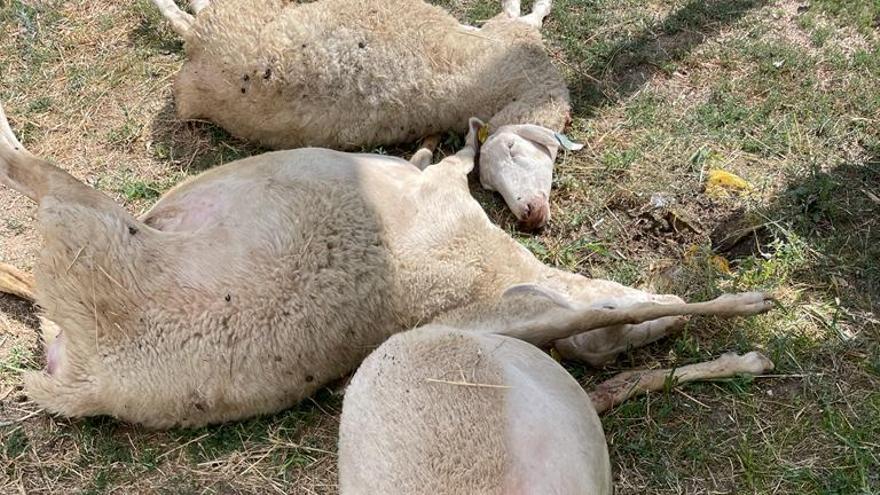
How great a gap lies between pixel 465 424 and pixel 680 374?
1.40 m

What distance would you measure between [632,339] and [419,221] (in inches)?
44.0

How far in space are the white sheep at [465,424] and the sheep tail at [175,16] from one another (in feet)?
9.98

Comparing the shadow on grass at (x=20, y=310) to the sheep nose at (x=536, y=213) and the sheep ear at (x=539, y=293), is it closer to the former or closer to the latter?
the sheep ear at (x=539, y=293)

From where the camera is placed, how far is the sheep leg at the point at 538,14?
17.8 ft

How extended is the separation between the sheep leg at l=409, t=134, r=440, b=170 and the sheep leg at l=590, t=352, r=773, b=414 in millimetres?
1665

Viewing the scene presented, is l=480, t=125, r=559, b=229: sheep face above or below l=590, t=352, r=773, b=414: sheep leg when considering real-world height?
above

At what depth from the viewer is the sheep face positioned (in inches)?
174

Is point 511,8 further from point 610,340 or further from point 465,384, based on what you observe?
point 465,384

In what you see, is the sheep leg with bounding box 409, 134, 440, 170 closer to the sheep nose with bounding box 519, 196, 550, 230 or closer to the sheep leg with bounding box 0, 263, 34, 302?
the sheep nose with bounding box 519, 196, 550, 230

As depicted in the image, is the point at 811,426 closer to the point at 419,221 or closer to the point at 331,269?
the point at 419,221

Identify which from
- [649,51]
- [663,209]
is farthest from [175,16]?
[663,209]

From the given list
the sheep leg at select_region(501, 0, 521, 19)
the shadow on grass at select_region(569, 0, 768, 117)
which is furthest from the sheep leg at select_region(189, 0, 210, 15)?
the shadow on grass at select_region(569, 0, 768, 117)

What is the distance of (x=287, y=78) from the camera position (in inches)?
180

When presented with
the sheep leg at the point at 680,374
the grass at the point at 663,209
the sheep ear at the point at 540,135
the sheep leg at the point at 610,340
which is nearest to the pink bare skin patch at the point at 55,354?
the grass at the point at 663,209
